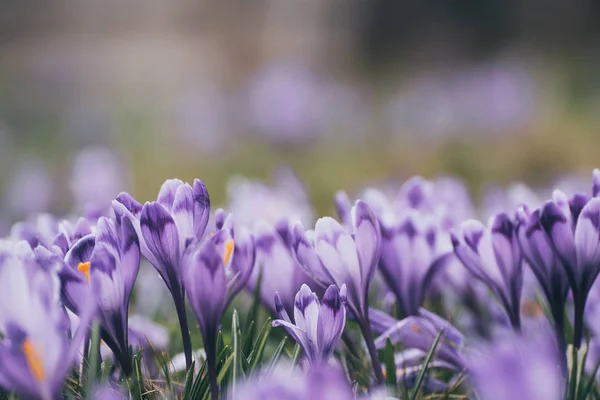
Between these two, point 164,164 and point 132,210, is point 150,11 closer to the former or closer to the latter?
point 164,164

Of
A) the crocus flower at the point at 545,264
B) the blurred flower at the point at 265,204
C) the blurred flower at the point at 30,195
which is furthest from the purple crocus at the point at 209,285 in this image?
the blurred flower at the point at 30,195

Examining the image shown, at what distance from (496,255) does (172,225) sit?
413 millimetres

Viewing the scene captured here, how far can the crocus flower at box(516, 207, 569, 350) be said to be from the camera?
3.21ft

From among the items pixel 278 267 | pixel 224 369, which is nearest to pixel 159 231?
pixel 224 369

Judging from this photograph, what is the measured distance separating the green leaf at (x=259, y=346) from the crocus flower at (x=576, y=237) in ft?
1.13

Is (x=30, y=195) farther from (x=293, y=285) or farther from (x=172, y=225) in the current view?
(x=172, y=225)

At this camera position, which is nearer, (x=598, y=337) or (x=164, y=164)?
(x=598, y=337)

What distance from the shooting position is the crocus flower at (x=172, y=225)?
90 centimetres

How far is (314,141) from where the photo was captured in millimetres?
6301

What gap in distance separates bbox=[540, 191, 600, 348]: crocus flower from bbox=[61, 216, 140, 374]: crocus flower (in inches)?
18.7

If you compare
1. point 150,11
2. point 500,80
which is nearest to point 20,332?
point 500,80

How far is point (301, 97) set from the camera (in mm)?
6988

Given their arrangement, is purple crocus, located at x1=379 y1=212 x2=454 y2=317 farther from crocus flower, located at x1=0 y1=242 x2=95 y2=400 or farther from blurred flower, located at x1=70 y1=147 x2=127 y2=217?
blurred flower, located at x1=70 y1=147 x2=127 y2=217

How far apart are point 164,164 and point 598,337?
5127 mm
